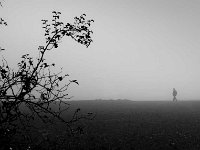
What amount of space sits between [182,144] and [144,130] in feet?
17.2

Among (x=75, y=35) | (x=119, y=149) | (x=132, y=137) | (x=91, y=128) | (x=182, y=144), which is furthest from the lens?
(x=91, y=128)

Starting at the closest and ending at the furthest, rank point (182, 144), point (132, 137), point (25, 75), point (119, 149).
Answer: point (25, 75) → point (119, 149) → point (182, 144) → point (132, 137)

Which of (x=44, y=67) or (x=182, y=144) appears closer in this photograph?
(x=44, y=67)

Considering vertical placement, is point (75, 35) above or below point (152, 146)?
above

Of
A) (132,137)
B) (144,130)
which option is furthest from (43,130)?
(144,130)

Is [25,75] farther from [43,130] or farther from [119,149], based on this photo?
[43,130]

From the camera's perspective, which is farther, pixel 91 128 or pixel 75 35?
pixel 91 128

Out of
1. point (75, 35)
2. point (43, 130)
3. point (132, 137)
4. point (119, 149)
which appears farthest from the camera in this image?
point (43, 130)

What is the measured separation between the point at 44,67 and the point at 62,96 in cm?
74

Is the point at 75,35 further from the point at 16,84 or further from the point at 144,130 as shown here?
the point at 144,130

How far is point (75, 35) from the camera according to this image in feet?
19.0

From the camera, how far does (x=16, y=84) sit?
204 inches

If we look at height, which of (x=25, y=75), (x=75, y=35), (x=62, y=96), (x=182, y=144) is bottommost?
(x=182, y=144)

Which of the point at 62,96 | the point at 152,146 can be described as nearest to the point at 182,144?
the point at 152,146
